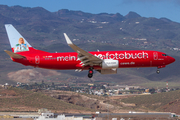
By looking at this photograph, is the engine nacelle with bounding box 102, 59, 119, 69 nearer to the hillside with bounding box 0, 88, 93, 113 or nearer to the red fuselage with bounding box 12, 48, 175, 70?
the red fuselage with bounding box 12, 48, 175, 70

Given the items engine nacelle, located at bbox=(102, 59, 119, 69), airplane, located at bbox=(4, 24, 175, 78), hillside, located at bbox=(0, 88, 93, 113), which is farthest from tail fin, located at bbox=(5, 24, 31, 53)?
hillside, located at bbox=(0, 88, 93, 113)

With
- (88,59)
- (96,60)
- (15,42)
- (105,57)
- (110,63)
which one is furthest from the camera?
(15,42)

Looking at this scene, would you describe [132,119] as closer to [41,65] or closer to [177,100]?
[41,65]

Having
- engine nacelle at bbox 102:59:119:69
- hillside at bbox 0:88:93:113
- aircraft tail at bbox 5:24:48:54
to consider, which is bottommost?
hillside at bbox 0:88:93:113

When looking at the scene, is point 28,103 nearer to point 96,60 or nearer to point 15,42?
point 15,42

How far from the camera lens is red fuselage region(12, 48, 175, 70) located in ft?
264

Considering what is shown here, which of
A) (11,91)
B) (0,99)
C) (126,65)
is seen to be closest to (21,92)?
(11,91)

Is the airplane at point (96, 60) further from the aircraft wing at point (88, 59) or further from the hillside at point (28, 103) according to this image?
the hillside at point (28, 103)

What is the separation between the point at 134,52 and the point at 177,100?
125762 millimetres

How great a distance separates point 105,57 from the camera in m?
80.6

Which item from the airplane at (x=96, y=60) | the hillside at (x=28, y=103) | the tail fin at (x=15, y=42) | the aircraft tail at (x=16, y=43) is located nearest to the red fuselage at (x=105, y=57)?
the airplane at (x=96, y=60)

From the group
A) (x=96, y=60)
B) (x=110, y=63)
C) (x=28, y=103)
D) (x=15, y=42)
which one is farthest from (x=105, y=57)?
(x=28, y=103)

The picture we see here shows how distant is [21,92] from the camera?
627ft

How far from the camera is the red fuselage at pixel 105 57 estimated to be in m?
80.4
